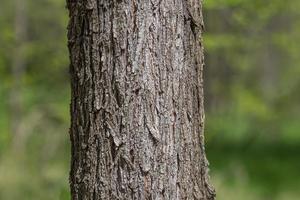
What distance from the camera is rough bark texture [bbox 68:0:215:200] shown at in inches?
103

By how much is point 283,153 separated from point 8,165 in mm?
12094

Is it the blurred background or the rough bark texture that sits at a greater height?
the rough bark texture

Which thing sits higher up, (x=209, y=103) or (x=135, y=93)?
(x=135, y=93)

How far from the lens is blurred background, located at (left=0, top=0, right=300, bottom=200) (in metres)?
8.07

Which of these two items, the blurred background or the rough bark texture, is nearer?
the rough bark texture

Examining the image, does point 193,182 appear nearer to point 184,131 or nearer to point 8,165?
point 184,131

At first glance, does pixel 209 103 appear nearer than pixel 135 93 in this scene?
No

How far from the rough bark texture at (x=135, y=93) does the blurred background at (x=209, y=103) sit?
55.4 inches

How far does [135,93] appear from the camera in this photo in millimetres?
2613

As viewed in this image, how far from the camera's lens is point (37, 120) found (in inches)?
435

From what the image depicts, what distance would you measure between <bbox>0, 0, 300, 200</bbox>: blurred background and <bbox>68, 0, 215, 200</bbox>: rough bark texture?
4.62 ft

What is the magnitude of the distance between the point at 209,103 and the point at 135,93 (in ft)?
55.7

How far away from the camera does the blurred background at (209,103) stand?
26.5 feet

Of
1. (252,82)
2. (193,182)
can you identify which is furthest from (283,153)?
(193,182)
